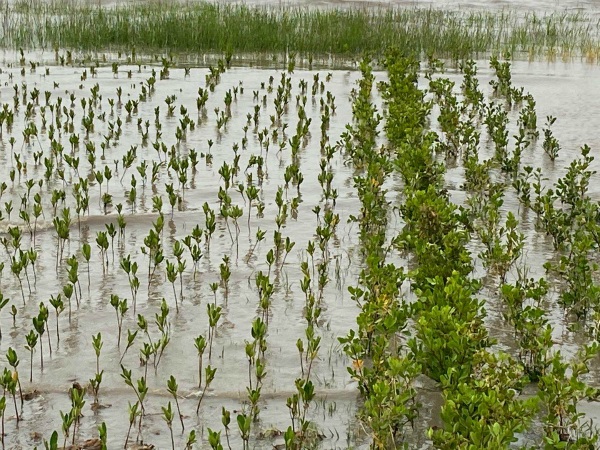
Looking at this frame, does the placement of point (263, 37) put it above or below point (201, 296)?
above

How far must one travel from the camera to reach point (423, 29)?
19.1m

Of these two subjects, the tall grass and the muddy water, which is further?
the tall grass

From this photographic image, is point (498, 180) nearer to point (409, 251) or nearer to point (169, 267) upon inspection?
point (409, 251)

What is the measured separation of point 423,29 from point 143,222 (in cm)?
1371

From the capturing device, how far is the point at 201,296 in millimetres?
5156

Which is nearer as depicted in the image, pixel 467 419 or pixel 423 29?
pixel 467 419

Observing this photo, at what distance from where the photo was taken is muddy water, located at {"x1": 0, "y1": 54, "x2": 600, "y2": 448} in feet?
12.7

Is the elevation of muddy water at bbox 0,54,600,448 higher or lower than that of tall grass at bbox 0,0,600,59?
lower

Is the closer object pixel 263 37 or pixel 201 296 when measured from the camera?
pixel 201 296

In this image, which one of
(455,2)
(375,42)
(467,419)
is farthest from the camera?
(455,2)

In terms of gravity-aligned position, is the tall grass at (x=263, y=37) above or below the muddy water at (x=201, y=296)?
above

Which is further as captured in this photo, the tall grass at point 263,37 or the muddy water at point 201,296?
the tall grass at point 263,37

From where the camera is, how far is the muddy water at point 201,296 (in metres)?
3.86

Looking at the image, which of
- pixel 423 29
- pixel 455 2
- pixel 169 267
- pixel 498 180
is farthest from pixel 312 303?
pixel 455 2
